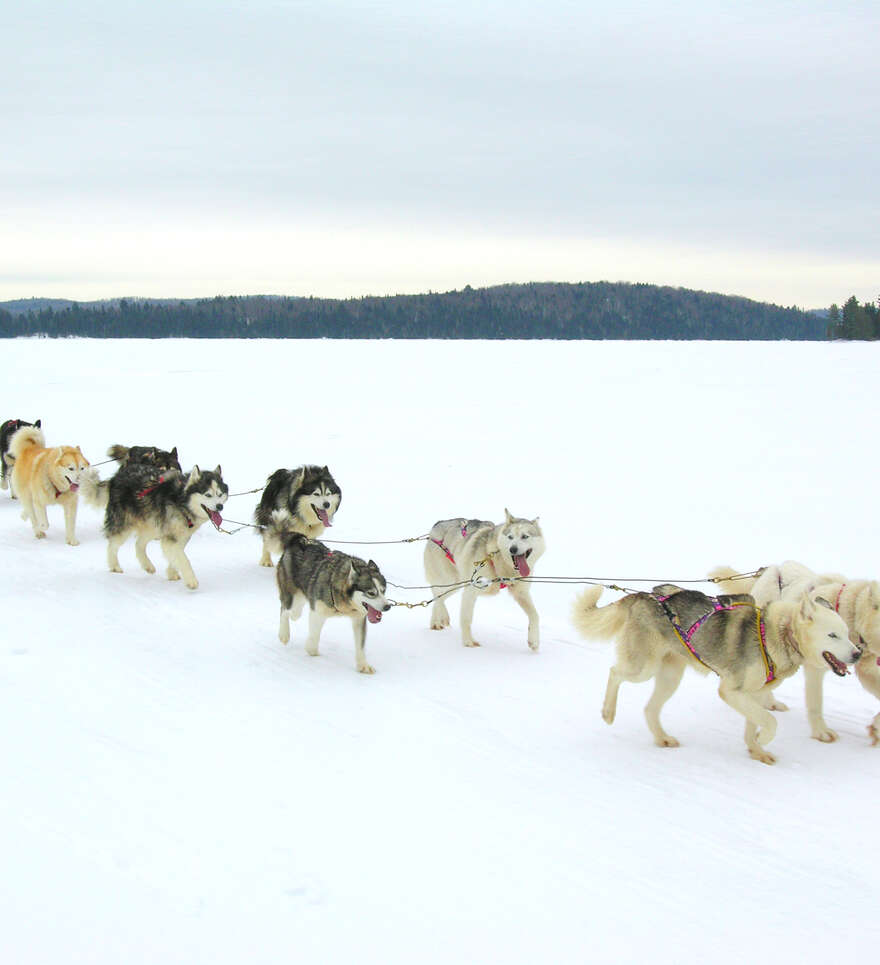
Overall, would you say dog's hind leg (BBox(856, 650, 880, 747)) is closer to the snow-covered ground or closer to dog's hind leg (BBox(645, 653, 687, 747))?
the snow-covered ground

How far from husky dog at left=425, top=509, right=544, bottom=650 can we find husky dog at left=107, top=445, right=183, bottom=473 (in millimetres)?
3351

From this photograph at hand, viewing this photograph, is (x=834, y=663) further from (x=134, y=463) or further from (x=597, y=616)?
(x=134, y=463)

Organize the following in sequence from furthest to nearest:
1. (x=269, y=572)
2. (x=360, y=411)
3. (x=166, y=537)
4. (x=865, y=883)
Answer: (x=360, y=411) → (x=269, y=572) → (x=166, y=537) → (x=865, y=883)

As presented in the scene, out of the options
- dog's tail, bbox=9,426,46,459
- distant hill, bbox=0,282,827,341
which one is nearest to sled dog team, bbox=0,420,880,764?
dog's tail, bbox=9,426,46,459

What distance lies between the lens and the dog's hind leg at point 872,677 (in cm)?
425

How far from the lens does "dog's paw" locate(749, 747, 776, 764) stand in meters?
4.13

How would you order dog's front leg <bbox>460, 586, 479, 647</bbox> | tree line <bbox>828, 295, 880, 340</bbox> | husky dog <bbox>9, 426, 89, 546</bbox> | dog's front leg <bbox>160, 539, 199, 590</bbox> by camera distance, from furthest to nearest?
tree line <bbox>828, 295, 880, 340</bbox> < husky dog <bbox>9, 426, 89, 546</bbox> < dog's front leg <bbox>160, 539, 199, 590</bbox> < dog's front leg <bbox>460, 586, 479, 647</bbox>

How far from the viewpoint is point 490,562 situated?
5863 millimetres

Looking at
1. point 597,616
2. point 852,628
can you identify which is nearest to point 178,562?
point 597,616

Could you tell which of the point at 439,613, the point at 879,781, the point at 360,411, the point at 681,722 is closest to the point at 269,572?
the point at 439,613

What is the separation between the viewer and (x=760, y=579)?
191 inches

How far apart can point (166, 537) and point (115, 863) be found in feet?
14.4

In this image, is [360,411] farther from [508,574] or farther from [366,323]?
[366,323]

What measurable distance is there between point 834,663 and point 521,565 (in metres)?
2.26
